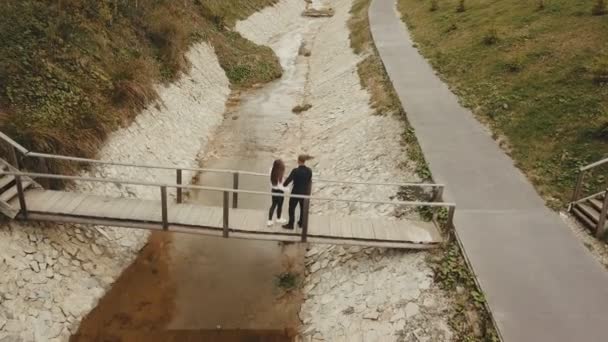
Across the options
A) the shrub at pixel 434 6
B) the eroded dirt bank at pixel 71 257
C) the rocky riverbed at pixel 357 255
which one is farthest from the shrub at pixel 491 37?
the eroded dirt bank at pixel 71 257

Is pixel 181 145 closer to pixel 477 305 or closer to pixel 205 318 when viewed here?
pixel 205 318

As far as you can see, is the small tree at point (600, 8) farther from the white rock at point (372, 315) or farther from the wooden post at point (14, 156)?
the wooden post at point (14, 156)

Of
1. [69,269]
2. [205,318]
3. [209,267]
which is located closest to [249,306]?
[205,318]

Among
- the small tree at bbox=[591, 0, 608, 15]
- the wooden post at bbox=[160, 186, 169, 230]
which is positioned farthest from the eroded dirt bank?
the small tree at bbox=[591, 0, 608, 15]

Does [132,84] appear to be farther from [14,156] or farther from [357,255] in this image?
[357,255]

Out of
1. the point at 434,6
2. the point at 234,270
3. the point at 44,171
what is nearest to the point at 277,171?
the point at 234,270

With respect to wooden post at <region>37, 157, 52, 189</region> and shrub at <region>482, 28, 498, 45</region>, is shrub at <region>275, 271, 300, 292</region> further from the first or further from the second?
shrub at <region>482, 28, 498, 45</region>
